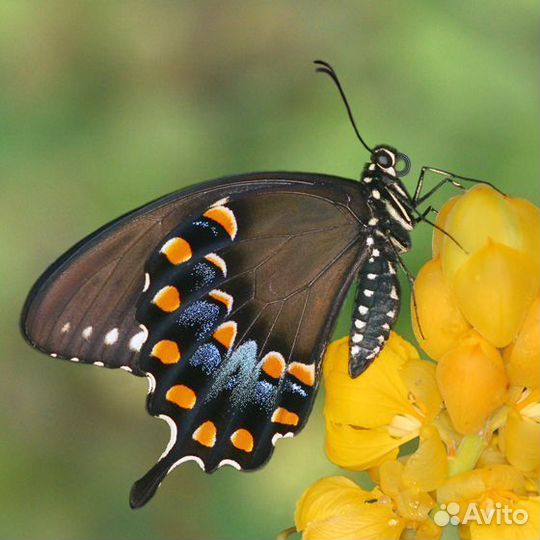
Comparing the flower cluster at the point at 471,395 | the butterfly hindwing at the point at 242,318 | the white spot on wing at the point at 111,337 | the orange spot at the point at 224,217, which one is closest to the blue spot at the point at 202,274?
the butterfly hindwing at the point at 242,318

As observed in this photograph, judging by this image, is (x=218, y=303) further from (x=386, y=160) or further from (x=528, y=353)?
(x=528, y=353)

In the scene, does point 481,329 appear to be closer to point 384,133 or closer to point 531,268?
point 531,268

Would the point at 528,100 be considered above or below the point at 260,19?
below

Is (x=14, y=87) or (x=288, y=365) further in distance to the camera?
(x=14, y=87)

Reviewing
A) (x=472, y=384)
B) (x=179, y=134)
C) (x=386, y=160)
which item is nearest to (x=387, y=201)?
(x=386, y=160)

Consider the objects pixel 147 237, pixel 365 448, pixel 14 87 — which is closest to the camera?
pixel 365 448

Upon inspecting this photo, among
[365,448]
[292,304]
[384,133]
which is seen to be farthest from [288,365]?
[384,133]

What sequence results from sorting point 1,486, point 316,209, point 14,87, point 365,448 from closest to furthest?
point 365,448
point 316,209
point 1,486
point 14,87

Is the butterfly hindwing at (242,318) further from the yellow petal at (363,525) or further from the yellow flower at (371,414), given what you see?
the yellow petal at (363,525)

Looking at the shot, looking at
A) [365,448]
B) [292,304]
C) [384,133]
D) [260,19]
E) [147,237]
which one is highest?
[260,19]
